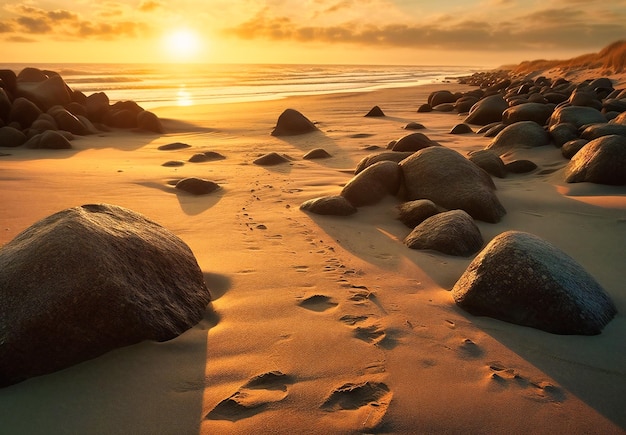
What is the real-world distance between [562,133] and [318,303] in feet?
19.0

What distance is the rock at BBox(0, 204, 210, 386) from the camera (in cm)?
210

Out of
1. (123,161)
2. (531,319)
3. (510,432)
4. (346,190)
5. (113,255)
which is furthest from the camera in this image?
(123,161)

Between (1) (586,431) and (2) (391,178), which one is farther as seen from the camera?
(2) (391,178)

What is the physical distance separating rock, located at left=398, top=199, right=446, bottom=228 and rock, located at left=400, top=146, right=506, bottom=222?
0.28m

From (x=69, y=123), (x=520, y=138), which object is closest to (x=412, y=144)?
(x=520, y=138)

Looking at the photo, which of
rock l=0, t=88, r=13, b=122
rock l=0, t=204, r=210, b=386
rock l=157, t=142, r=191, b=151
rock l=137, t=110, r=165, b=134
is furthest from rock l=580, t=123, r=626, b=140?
rock l=0, t=88, r=13, b=122

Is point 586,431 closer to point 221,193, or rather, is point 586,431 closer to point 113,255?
point 113,255

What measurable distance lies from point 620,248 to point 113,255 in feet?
11.8

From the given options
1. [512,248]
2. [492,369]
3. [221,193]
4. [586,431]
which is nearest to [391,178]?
[221,193]

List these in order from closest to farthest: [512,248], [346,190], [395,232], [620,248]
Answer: [512,248]
[620,248]
[395,232]
[346,190]

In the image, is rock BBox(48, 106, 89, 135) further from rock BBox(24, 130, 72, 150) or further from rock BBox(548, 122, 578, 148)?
rock BBox(548, 122, 578, 148)

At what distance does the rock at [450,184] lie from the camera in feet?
14.6

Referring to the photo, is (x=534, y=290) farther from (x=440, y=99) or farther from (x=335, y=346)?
(x=440, y=99)

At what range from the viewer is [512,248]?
9.11ft
